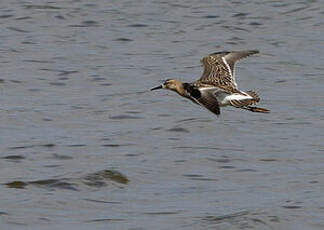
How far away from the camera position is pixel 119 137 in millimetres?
16484

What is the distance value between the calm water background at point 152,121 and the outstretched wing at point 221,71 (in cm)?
110

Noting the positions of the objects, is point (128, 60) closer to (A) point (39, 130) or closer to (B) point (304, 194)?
(A) point (39, 130)

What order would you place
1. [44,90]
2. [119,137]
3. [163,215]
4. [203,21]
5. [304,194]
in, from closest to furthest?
[163,215], [304,194], [119,137], [44,90], [203,21]

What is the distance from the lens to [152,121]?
17.5m

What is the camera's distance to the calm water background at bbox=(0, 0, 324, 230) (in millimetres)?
13047

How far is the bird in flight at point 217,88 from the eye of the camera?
13086 mm

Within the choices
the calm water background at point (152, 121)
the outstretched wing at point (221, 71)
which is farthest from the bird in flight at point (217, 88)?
the calm water background at point (152, 121)

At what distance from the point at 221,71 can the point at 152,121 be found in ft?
9.61

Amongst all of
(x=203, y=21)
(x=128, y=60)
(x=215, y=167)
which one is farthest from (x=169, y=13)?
(x=215, y=167)

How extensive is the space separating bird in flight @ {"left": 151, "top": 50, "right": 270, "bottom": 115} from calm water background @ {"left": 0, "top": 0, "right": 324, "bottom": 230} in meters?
1.05

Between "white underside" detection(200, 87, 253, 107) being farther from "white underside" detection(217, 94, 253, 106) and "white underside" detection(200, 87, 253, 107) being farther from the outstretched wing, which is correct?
the outstretched wing

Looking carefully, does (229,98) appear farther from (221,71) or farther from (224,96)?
(221,71)

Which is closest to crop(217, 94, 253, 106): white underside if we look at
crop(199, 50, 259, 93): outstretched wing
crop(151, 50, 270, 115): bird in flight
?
crop(151, 50, 270, 115): bird in flight

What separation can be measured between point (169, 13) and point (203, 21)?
2.82 ft
